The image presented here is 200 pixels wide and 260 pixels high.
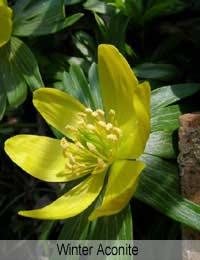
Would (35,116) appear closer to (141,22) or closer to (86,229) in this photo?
(141,22)

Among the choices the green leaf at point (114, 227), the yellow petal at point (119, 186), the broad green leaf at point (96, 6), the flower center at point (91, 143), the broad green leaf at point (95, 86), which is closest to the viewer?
the yellow petal at point (119, 186)

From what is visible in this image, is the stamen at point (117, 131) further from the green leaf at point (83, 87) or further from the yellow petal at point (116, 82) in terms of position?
the green leaf at point (83, 87)

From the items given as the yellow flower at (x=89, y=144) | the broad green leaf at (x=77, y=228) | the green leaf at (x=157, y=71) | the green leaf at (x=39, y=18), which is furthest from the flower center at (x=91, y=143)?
the green leaf at (x=39, y=18)

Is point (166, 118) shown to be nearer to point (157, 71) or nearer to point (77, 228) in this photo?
point (157, 71)

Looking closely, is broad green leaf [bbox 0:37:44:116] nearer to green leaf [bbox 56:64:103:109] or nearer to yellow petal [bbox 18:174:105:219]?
green leaf [bbox 56:64:103:109]

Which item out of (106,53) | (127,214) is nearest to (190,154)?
Result: (127,214)

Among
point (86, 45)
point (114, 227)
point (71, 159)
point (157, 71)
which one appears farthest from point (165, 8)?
point (114, 227)
